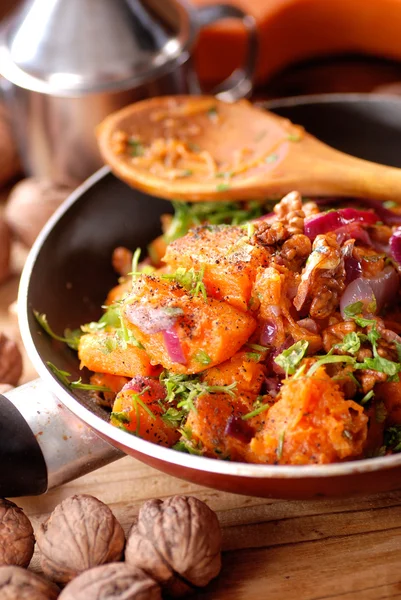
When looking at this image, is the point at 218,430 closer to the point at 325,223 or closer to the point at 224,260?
the point at 224,260

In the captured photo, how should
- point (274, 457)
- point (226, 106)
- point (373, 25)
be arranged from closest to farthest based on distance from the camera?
1. point (274, 457)
2. point (226, 106)
3. point (373, 25)

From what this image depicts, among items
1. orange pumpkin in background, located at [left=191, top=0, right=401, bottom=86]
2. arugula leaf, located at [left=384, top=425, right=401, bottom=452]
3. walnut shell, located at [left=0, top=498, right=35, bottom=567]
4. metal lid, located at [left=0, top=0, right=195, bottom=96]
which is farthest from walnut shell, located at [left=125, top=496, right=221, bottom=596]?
orange pumpkin in background, located at [left=191, top=0, right=401, bottom=86]

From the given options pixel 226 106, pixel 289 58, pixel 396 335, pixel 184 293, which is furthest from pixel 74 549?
pixel 289 58

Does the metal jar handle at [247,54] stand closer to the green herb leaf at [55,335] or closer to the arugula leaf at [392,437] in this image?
the green herb leaf at [55,335]

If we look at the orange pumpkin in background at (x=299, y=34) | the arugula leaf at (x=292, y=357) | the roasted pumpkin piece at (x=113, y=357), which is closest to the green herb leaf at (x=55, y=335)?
the roasted pumpkin piece at (x=113, y=357)

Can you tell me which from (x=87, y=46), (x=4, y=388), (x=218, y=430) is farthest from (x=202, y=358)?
(x=87, y=46)

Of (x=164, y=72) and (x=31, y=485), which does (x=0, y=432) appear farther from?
(x=164, y=72)

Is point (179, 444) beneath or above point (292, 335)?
beneath
